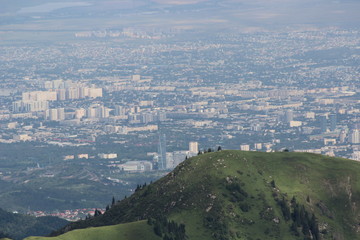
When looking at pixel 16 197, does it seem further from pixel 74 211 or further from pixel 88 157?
pixel 88 157

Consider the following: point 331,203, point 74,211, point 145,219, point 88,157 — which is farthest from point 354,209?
point 88,157

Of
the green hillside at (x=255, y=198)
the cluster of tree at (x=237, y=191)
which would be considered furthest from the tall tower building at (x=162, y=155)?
the cluster of tree at (x=237, y=191)

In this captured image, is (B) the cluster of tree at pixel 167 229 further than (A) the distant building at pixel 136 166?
No

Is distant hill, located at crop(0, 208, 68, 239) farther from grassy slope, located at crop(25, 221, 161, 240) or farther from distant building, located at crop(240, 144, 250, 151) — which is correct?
distant building, located at crop(240, 144, 250, 151)

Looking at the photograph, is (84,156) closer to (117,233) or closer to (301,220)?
(301,220)

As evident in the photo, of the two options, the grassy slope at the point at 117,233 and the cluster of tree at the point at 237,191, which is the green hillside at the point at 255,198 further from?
the grassy slope at the point at 117,233

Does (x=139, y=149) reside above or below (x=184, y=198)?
below
